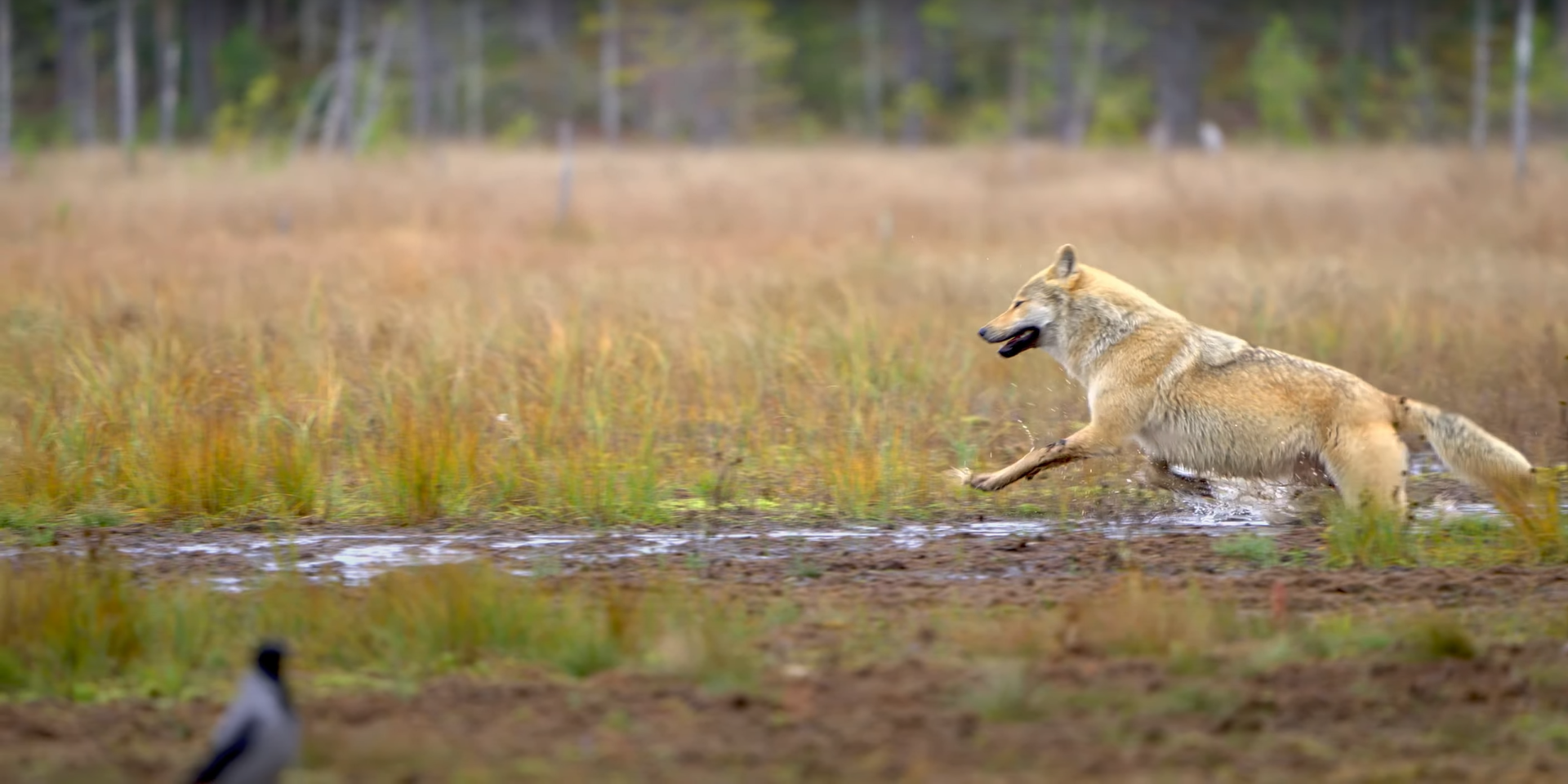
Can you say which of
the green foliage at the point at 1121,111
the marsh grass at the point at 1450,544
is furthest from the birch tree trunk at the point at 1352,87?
the marsh grass at the point at 1450,544

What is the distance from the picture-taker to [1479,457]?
22.3 ft

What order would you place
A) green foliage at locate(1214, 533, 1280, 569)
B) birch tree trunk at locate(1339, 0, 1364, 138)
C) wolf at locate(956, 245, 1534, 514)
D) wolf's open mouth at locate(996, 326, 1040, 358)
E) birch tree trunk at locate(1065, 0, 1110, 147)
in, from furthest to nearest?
1. birch tree trunk at locate(1065, 0, 1110, 147)
2. birch tree trunk at locate(1339, 0, 1364, 138)
3. wolf's open mouth at locate(996, 326, 1040, 358)
4. wolf at locate(956, 245, 1534, 514)
5. green foliage at locate(1214, 533, 1280, 569)

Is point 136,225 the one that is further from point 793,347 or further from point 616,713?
point 616,713

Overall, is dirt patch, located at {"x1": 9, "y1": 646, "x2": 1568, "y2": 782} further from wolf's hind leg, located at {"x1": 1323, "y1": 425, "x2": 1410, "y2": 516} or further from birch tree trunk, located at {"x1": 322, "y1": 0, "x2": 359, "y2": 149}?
birch tree trunk, located at {"x1": 322, "y1": 0, "x2": 359, "y2": 149}

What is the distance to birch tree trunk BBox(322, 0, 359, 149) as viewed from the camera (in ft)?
113

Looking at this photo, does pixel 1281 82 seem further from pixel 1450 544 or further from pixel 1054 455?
pixel 1450 544

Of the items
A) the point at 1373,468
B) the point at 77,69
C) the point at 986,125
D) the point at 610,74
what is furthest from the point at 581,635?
the point at 77,69

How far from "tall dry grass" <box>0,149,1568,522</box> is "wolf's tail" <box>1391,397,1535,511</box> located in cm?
197

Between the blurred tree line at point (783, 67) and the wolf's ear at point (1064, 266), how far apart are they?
34.8 meters

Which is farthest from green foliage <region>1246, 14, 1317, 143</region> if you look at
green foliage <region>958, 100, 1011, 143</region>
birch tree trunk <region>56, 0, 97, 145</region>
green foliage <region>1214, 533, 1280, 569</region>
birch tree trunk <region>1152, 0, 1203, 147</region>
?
birch tree trunk <region>56, 0, 97, 145</region>

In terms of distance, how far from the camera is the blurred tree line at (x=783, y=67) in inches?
1887

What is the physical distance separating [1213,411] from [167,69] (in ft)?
113

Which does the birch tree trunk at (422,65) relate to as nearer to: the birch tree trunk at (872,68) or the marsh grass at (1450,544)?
the birch tree trunk at (872,68)

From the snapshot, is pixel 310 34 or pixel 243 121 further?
pixel 310 34
